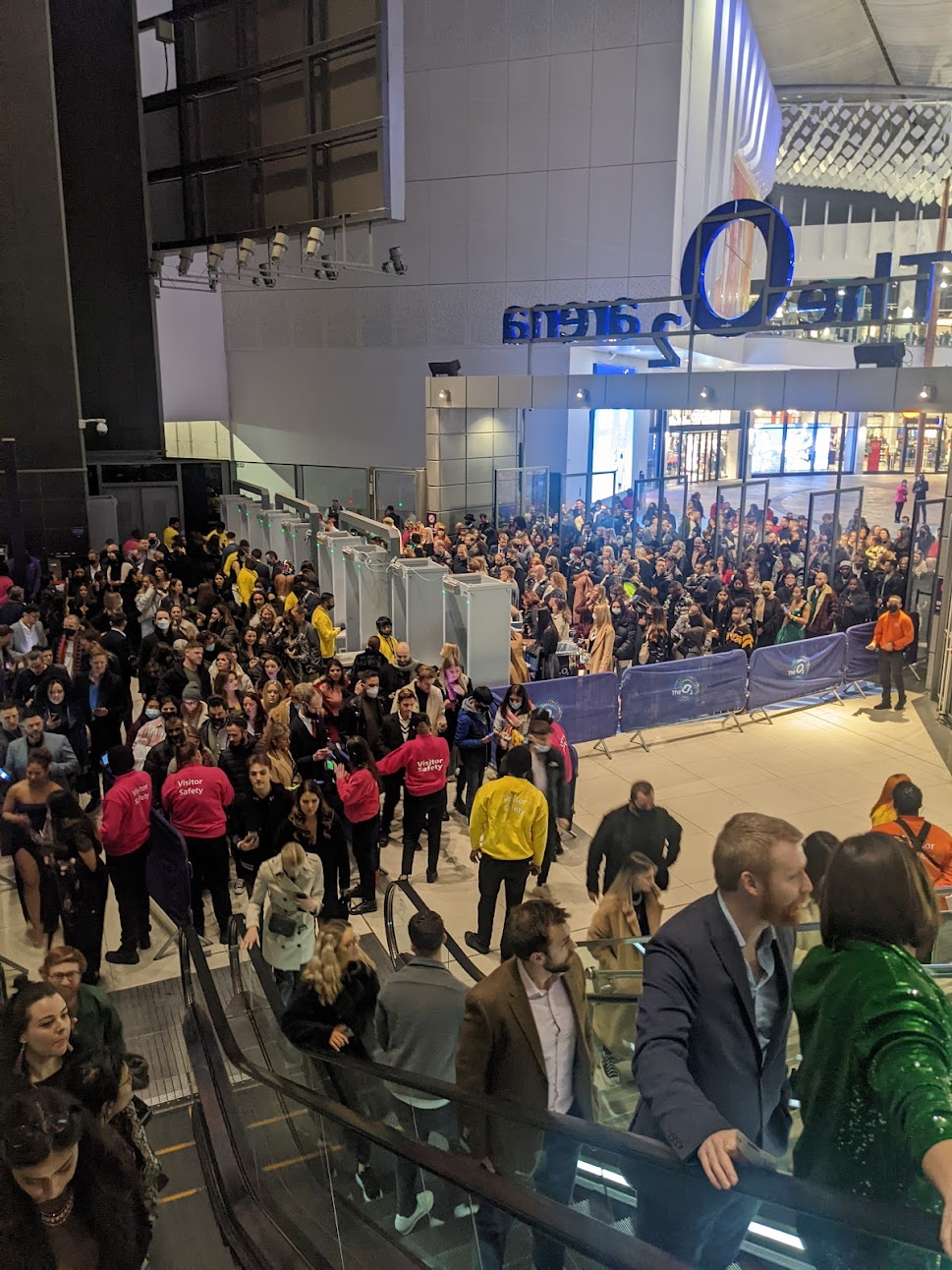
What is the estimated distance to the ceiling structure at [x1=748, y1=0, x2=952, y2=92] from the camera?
29047 millimetres

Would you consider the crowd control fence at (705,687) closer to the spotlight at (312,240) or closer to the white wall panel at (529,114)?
the spotlight at (312,240)

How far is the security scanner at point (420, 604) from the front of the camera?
1289 centimetres

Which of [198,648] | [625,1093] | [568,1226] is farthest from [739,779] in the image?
[568,1226]

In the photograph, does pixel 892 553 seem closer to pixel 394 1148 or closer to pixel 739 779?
pixel 739 779

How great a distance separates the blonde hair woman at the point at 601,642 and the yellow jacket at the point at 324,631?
3.29 meters

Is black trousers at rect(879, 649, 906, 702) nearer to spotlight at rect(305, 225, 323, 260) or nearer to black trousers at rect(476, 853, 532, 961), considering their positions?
black trousers at rect(476, 853, 532, 961)

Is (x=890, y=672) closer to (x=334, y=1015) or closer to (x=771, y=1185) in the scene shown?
(x=334, y=1015)

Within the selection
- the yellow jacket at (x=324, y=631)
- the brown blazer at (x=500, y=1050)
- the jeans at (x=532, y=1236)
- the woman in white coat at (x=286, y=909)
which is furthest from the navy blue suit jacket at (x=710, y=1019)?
the yellow jacket at (x=324, y=631)

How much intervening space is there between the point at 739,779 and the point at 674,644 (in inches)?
117

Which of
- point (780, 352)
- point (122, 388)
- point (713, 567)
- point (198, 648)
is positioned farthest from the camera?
point (780, 352)

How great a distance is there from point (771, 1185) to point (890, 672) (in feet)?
40.9

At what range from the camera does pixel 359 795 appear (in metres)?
7.54

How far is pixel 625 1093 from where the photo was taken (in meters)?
4.04

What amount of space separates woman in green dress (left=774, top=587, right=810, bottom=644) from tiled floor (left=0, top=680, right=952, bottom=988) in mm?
1063
